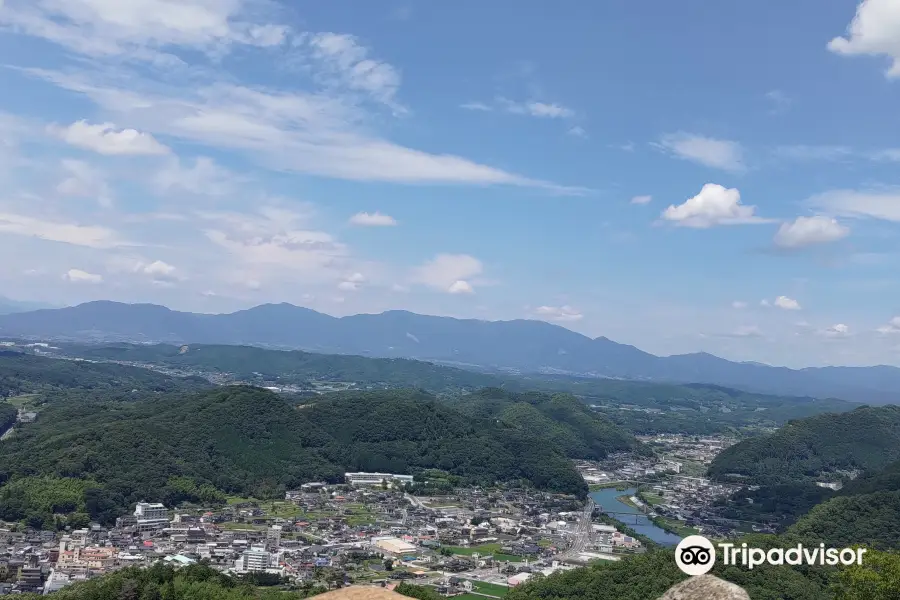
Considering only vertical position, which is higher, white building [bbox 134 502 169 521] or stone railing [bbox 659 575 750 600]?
stone railing [bbox 659 575 750 600]

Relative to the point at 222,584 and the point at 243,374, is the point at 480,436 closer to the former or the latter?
the point at 222,584

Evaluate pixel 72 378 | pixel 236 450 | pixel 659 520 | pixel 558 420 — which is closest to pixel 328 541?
pixel 236 450

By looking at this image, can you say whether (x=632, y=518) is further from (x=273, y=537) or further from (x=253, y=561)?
(x=253, y=561)

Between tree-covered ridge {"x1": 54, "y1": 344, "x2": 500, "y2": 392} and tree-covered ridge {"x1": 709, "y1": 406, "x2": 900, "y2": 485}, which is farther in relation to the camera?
tree-covered ridge {"x1": 54, "y1": 344, "x2": 500, "y2": 392}

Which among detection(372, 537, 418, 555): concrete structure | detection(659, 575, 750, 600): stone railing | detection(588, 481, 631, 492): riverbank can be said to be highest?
detection(659, 575, 750, 600): stone railing

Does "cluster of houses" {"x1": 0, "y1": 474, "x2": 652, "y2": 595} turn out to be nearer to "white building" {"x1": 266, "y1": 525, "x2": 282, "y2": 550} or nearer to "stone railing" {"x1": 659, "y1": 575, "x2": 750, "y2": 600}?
"white building" {"x1": 266, "y1": 525, "x2": 282, "y2": 550}

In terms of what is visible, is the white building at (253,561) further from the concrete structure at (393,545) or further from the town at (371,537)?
the concrete structure at (393,545)

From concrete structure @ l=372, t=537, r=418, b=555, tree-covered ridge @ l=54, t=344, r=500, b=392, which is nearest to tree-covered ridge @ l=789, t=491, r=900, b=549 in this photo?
concrete structure @ l=372, t=537, r=418, b=555
